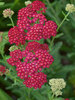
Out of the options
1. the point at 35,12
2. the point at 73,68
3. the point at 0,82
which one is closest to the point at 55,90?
the point at 35,12

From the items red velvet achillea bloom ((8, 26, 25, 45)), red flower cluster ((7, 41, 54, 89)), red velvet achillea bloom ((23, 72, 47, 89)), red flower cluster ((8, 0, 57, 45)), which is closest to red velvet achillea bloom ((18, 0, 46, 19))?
red flower cluster ((8, 0, 57, 45))

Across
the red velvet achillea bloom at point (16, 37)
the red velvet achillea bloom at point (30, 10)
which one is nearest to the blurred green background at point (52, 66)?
the red velvet achillea bloom at point (30, 10)

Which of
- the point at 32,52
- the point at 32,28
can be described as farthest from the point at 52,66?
the point at 32,28

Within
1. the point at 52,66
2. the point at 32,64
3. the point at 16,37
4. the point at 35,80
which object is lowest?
the point at 52,66

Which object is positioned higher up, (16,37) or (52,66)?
(16,37)

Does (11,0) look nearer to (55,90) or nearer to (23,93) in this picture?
(23,93)

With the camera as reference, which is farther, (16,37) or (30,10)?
(30,10)

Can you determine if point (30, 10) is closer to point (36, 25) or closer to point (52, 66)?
point (36, 25)

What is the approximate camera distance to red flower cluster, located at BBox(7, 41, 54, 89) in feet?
6.46

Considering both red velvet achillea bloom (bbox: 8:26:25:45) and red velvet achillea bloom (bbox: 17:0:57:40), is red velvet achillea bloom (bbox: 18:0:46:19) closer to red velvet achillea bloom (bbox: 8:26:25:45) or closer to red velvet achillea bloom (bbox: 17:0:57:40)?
red velvet achillea bloom (bbox: 17:0:57:40)

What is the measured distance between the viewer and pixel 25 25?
2150 mm

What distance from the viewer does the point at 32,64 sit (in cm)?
199

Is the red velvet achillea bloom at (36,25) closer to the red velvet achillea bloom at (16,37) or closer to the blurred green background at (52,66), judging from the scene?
the red velvet achillea bloom at (16,37)

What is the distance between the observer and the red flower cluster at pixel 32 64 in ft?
6.46
